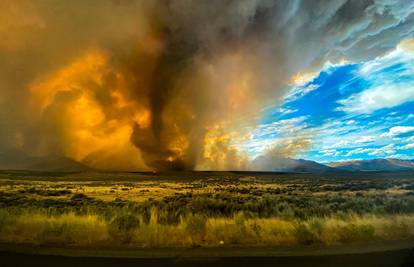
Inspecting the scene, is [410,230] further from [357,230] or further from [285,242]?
[285,242]

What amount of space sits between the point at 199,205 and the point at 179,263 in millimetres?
14495

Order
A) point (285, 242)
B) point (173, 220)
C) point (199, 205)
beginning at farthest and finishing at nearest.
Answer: point (199, 205) < point (173, 220) < point (285, 242)

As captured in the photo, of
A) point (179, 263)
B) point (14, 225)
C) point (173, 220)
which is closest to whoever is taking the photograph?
point (179, 263)

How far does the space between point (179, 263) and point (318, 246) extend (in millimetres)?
4648

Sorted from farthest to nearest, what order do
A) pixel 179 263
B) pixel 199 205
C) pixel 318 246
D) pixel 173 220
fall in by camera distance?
1. pixel 199 205
2. pixel 173 220
3. pixel 318 246
4. pixel 179 263

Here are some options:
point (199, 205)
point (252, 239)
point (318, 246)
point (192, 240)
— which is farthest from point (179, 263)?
point (199, 205)

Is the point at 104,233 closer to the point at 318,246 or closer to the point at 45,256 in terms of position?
the point at 45,256

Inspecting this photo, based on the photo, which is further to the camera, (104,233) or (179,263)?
(104,233)

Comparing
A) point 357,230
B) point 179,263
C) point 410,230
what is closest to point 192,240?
point 179,263

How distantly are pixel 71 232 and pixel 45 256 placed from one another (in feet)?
10.6

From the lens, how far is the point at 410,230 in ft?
41.3

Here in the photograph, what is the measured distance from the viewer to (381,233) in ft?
40.5

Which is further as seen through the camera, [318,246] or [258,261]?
[318,246]

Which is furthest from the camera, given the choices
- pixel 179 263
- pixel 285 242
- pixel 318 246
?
pixel 285 242
